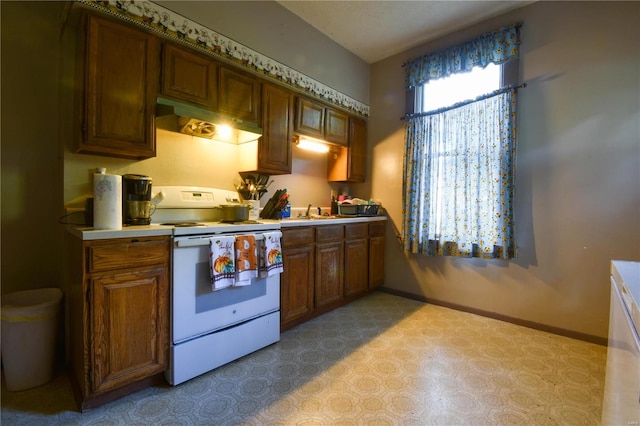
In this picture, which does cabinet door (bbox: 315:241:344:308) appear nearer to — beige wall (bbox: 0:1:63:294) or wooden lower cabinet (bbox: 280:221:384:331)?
wooden lower cabinet (bbox: 280:221:384:331)

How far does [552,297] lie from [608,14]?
233 cm

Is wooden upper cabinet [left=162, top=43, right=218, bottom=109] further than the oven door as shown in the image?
Yes

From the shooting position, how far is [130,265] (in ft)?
5.09

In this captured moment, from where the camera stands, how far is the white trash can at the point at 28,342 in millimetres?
1629

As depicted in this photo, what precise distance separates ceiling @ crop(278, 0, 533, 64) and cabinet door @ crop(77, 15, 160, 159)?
4.96 ft

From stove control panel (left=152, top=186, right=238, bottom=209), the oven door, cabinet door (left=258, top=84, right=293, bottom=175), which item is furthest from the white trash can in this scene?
cabinet door (left=258, top=84, right=293, bottom=175)

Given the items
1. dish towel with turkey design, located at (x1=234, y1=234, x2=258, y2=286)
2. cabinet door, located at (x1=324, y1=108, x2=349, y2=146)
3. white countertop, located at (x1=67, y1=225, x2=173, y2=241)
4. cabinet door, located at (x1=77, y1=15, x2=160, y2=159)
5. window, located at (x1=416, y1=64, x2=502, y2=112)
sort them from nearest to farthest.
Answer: white countertop, located at (x1=67, y1=225, x2=173, y2=241) → cabinet door, located at (x1=77, y1=15, x2=160, y2=159) → dish towel with turkey design, located at (x1=234, y1=234, x2=258, y2=286) → window, located at (x1=416, y1=64, x2=502, y2=112) → cabinet door, located at (x1=324, y1=108, x2=349, y2=146)

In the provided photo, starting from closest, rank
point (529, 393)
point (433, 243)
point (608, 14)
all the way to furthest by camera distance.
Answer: point (529, 393)
point (608, 14)
point (433, 243)

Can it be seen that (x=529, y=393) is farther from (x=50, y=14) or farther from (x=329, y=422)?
(x=50, y=14)

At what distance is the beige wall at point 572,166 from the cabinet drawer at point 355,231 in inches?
46.5

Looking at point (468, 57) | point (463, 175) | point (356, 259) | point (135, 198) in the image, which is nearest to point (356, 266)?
point (356, 259)

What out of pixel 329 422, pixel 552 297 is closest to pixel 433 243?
pixel 552 297

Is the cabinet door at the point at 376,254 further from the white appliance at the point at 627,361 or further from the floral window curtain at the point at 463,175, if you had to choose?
the white appliance at the point at 627,361

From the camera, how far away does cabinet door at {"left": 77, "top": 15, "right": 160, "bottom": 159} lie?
1.68 meters
